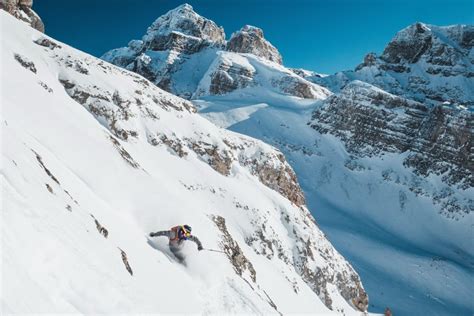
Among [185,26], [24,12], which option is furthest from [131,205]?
[185,26]

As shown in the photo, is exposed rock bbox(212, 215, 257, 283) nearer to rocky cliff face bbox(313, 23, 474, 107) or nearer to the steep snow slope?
the steep snow slope

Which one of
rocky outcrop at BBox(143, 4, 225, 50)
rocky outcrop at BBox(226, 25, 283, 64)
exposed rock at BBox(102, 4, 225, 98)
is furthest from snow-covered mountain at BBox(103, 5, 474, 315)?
rocky outcrop at BBox(143, 4, 225, 50)

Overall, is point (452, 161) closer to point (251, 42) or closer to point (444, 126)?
point (444, 126)

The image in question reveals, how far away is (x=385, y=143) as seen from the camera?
89812mm

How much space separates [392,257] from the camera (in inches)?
2261

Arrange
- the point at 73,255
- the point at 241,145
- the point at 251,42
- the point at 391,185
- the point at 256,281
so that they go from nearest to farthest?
the point at 73,255, the point at 256,281, the point at 241,145, the point at 391,185, the point at 251,42

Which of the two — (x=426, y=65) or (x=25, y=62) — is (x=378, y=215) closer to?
(x=25, y=62)

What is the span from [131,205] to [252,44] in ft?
462

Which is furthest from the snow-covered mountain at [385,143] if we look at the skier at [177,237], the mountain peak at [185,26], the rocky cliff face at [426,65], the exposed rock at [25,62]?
the exposed rock at [25,62]

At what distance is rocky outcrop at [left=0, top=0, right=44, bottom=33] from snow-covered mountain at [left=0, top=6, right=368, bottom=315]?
7441 millimetres

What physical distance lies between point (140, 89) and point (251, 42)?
12112 cm

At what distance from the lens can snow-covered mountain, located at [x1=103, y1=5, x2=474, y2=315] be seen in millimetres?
56281

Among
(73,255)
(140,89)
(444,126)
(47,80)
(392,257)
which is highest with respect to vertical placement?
(444,126)

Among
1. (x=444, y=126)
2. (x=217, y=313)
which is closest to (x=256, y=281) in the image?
(x=217, y=313)
